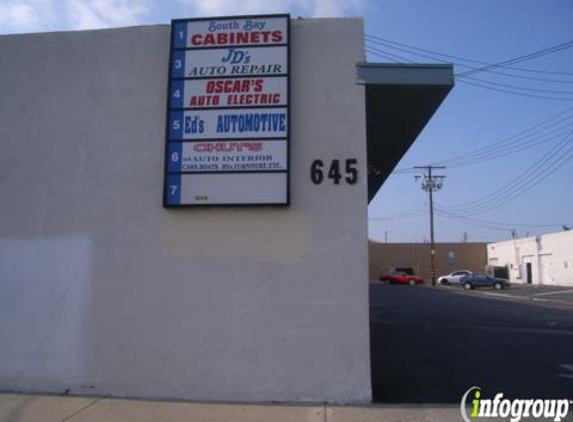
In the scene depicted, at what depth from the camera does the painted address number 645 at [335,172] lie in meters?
7.60

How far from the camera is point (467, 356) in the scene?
11422mm

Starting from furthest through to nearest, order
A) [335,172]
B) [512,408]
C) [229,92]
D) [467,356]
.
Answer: [467,356]
[229,92]
[335,172]
[512,408]

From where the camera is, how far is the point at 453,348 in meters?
12.5

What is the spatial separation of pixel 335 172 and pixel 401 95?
1499mm

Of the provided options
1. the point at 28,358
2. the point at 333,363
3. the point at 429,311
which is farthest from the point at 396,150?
the point at 429,311

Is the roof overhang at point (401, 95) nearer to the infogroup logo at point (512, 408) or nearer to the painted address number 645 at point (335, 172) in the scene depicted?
the painted address number 645 at point (335, 172)

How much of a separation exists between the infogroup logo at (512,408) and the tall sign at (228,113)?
11.8 ft

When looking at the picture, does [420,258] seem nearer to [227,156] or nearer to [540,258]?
[540,258]

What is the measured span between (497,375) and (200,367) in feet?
16.8

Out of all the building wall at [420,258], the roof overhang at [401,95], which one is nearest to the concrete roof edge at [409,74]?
the roof overhang at [401,95]

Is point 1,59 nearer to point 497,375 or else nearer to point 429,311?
point 497,375

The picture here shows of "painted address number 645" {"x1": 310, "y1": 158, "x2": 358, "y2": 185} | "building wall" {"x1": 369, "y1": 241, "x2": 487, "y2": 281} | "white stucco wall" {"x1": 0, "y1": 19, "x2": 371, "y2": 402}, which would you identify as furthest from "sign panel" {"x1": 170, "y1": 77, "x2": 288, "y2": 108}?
"building wall" {"x1": 369, "y1": 241, "x2": 487, "y2": 281}

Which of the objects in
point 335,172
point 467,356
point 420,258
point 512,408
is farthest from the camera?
point 420,258

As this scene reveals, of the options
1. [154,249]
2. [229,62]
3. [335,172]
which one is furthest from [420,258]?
[154,249]
